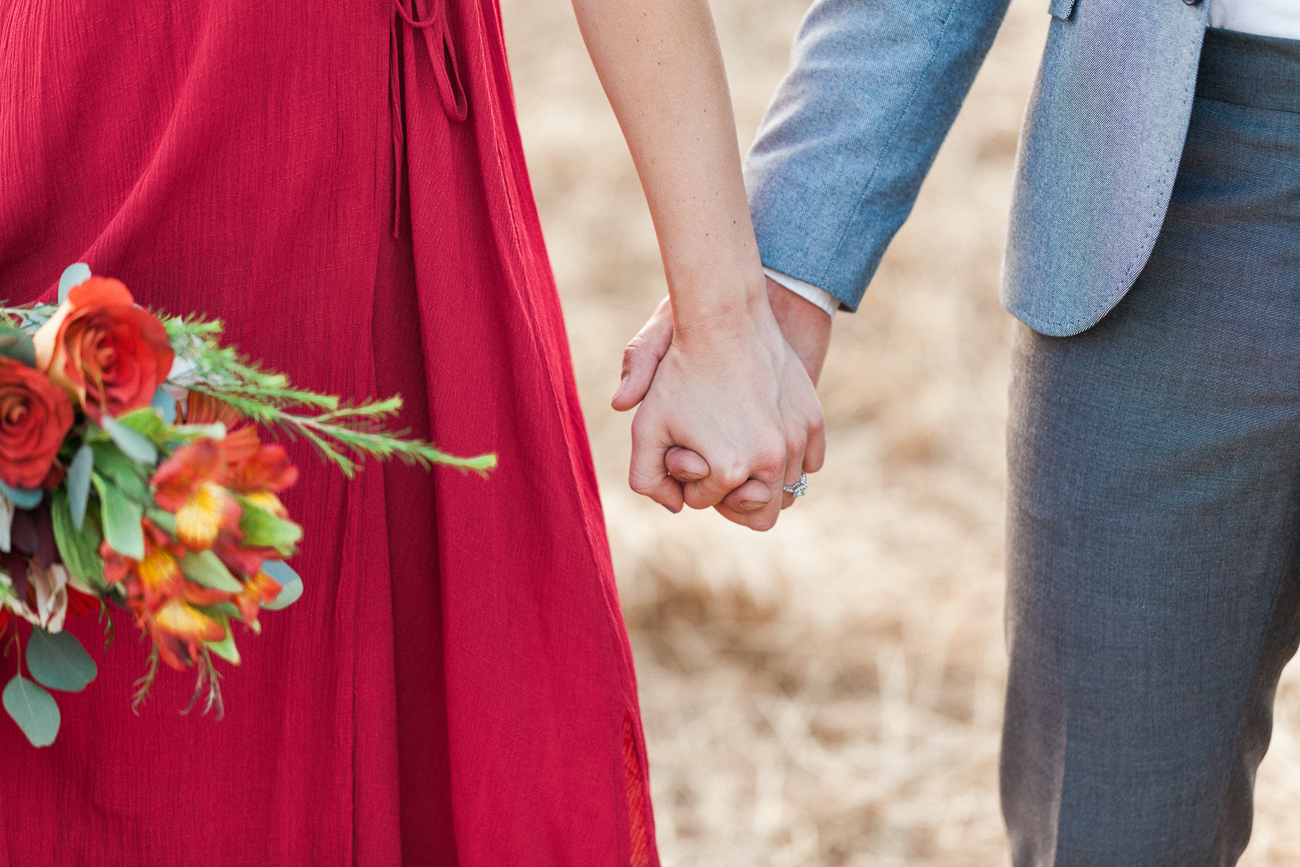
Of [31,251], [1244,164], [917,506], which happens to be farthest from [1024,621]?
[917,506]

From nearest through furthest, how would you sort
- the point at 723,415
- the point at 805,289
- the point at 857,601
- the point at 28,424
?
the point at 28,424, the point at 723,415, the point at 805,289, the point at 857,601

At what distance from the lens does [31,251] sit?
69 centimetres

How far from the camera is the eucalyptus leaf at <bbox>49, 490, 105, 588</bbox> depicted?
1.65 ft

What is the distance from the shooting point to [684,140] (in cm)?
85

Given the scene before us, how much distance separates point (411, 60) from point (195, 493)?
13.7 inches

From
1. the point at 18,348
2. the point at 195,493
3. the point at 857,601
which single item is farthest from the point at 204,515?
the point at 857,601

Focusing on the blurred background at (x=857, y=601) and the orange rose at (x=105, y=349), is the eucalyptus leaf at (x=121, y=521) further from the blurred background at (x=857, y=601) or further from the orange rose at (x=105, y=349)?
the blurred background at (x=857, y=601)

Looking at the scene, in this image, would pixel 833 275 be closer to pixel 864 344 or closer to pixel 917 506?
pixel 917 506

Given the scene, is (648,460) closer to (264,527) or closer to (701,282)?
(701,282)

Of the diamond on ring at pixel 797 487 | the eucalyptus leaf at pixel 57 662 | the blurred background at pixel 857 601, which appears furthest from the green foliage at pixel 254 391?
the blurred background at pixel 857 601

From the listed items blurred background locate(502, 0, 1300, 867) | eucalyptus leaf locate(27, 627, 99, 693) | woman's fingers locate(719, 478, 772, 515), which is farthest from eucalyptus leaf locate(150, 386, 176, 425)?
blurred background locate(502, 0, 1300, 867)

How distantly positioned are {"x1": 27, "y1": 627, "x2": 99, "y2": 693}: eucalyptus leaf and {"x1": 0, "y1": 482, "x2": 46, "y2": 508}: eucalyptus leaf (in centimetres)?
10

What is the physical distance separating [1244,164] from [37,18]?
76 cm

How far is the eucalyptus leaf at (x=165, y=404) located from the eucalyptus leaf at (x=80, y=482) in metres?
0.04
